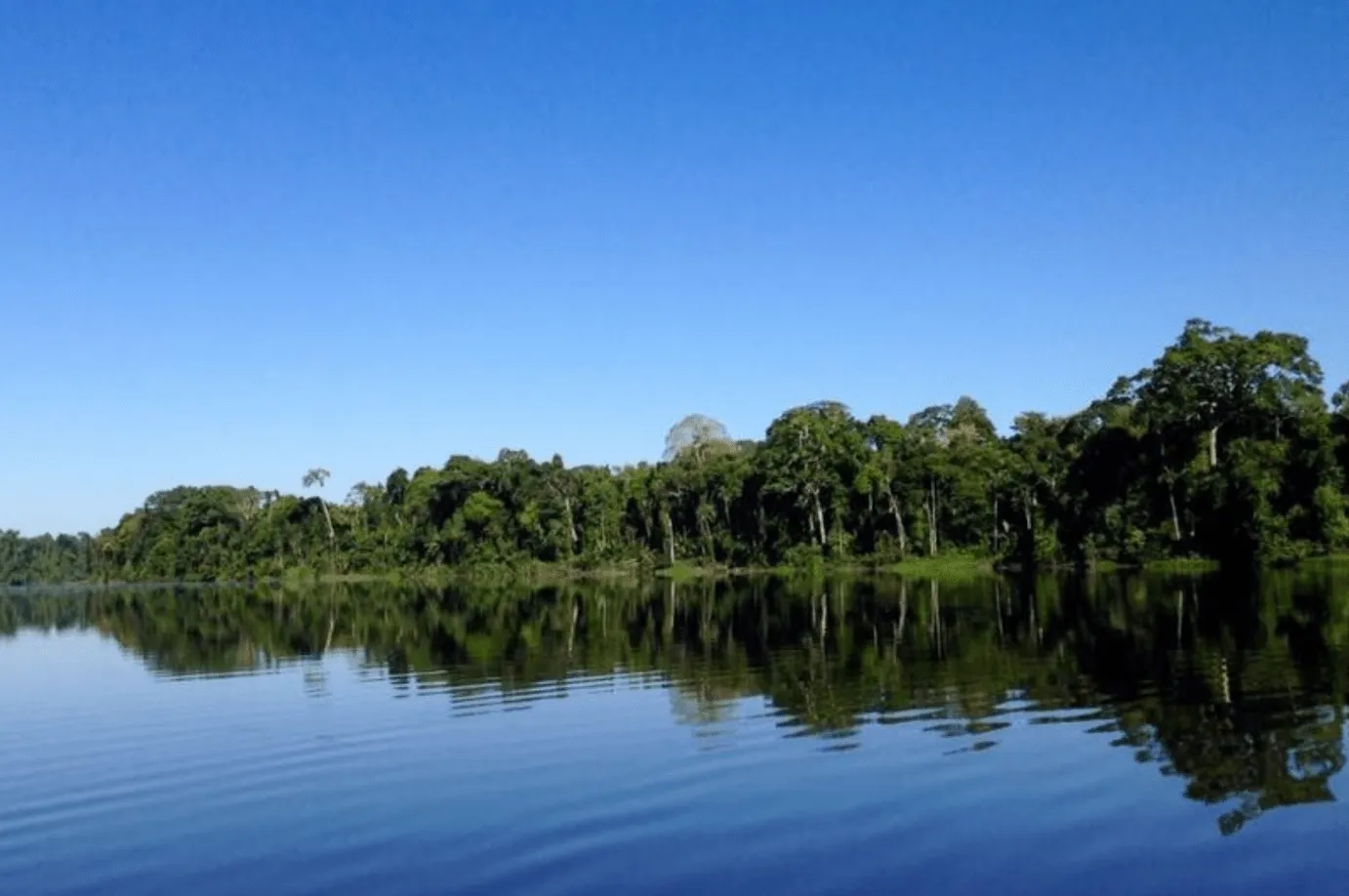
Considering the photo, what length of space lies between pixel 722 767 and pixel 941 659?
39.4 ft

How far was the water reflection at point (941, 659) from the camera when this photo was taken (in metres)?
15.8

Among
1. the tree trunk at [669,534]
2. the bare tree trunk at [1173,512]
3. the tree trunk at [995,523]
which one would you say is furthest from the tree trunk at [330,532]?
the bare tree trunk at [1173,512]

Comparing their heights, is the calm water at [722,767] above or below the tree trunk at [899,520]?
below

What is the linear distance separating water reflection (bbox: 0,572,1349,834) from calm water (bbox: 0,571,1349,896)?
5.4 inches

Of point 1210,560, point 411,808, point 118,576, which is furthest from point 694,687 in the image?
point 118,576

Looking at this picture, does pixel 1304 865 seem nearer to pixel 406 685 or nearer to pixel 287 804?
pixel 287 804

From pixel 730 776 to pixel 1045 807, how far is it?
407cm

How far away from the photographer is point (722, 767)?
50.0 feet

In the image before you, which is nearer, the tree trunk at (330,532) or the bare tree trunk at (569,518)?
the bare tree trunk at (569,518)

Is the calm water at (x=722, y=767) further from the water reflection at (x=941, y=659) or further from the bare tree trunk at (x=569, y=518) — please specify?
the bare tree trunk at (x=569, y=518)

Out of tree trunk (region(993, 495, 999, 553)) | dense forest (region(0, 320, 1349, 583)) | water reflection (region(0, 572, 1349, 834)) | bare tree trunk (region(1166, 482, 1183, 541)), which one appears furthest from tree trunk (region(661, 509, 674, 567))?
bare tree trunk (region(1166, 482, 1183, 541))

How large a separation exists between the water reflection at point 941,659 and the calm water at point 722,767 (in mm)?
137

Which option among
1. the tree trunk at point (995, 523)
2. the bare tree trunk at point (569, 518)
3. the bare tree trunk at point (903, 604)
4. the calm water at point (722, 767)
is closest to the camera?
the calm water at point (722, 767)

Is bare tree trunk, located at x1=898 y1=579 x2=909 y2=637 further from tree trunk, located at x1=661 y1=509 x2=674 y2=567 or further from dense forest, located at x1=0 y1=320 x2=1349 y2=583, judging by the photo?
tree trunk, located at x1=661 y1=509 x2=674 y2=567
